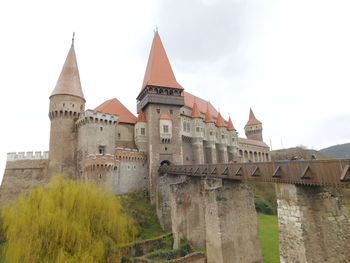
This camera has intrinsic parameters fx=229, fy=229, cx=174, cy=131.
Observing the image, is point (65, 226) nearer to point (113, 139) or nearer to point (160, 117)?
point (113, 139)

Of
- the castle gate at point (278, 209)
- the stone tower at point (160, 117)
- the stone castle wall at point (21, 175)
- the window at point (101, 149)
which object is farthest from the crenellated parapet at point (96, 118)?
the castle gate at point (278, 209)

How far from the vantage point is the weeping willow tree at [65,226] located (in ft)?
41.2

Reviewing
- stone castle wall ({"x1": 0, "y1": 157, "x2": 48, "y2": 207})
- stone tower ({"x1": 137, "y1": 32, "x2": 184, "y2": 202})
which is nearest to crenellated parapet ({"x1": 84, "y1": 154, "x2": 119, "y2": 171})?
stone tower ({"x1": 137, "y1": 32, "x2": 184, "y2": 202})

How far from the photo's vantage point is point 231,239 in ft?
41.1

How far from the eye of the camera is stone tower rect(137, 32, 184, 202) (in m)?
26.3

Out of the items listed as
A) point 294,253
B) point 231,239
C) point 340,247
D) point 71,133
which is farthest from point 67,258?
point 71,133

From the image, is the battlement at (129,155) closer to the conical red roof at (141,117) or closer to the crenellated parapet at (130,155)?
the crenellated parapet at (130,155)

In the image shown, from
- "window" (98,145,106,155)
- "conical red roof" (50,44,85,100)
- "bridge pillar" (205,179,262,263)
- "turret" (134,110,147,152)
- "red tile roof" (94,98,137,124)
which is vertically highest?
"conical red roof" (50,44,85,100)

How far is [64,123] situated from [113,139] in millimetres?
5516

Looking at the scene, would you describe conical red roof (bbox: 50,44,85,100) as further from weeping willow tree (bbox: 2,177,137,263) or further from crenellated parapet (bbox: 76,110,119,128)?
weeping willow tree (bbox: 2,177,137,263)

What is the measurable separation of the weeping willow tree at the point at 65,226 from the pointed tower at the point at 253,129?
49.9 meters

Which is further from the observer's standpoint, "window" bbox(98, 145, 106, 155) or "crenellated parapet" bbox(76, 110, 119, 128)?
"window" bbox(98, 145, 106, 155)

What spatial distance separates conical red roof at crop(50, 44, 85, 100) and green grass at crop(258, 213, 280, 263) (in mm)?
23362

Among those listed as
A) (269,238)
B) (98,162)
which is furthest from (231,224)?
(98,162)
